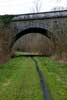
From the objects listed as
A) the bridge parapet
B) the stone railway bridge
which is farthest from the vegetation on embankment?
the bridge parapet

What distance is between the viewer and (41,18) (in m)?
45.9

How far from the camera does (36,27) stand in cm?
4622

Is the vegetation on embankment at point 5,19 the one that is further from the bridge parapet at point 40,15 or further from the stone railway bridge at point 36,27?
the bridge parapet at point 40,15

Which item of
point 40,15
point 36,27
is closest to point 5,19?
point 36,27

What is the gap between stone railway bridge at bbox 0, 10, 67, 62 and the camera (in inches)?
1738

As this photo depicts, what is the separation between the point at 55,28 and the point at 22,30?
16.5ft

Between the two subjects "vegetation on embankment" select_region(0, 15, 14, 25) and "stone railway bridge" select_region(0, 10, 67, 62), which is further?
"vegetation on embankment" select_region(0, 15, 14, 25)

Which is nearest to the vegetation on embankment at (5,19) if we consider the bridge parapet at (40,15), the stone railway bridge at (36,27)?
the stone railway bridge at (36,27)

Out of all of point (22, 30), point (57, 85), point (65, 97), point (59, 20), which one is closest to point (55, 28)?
point (59, 20)

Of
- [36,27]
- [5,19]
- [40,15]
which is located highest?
[40,15]

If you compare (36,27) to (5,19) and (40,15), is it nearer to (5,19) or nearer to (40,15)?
(40,15)

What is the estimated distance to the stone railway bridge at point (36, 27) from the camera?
145 feet

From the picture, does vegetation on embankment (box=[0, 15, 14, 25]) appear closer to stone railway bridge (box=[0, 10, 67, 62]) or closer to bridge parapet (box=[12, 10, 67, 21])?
stone railway bridge (box=[0, 10, 67, 62])

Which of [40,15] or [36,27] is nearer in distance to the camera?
[40,15]
